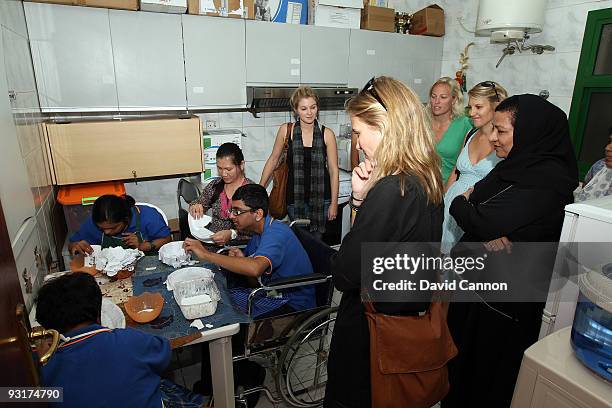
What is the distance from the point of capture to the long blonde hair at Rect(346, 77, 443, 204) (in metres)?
1.07

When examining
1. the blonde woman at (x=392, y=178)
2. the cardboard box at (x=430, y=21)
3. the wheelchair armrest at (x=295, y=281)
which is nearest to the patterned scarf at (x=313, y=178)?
the wheelchair armrest at (x=295, y=281)

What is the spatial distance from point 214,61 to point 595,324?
2809 millimetres

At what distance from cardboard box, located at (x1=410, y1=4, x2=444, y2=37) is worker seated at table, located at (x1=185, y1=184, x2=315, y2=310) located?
272 centimetres

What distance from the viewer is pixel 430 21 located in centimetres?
361

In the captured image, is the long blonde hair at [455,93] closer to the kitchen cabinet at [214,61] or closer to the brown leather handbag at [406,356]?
the kitchen cabinet at [214,61]

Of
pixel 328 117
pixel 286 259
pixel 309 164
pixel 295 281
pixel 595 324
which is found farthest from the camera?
pixel 328 117

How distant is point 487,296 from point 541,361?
0.66 m

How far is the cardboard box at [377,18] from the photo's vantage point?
3.42 m

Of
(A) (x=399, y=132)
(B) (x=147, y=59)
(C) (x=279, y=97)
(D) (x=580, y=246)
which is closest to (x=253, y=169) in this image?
(C) (x=279, y=97)

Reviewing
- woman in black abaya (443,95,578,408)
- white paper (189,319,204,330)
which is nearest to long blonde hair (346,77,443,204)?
woman in black abaya (443,95,578,408)

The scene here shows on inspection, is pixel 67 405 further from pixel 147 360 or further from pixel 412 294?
pixel 412 294

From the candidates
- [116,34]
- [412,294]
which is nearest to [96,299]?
[412,294]

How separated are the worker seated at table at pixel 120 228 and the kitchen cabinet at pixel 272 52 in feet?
4.75

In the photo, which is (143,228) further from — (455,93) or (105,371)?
(455,93)
